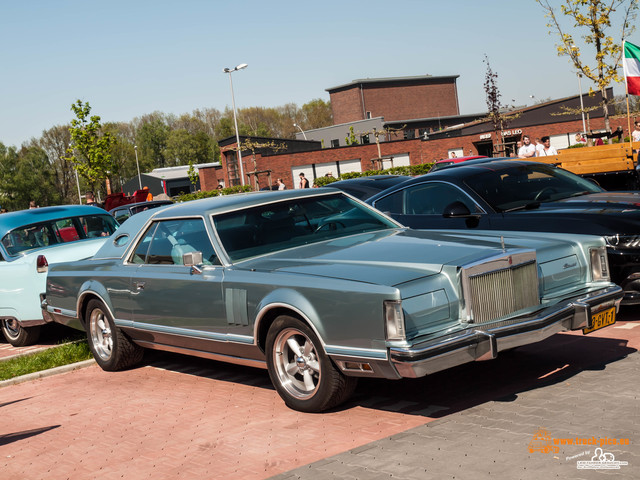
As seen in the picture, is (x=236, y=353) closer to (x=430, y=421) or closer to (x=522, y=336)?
(x=430, y=421)

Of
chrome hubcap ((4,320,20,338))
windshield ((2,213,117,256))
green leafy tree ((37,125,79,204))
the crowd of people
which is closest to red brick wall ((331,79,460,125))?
green leafy tree ((37,125,79,204))

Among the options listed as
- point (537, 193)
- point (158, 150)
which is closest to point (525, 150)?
point (537, 193)

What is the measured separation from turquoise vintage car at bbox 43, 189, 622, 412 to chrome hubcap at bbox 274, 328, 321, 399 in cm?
1

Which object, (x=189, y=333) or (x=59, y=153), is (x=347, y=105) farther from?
(x=189, y=333)

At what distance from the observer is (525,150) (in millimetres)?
19141

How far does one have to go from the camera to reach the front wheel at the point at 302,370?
5.25 meters

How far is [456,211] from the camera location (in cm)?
797

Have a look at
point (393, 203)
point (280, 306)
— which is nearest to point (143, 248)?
point (280, 306)

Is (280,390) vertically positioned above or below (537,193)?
below

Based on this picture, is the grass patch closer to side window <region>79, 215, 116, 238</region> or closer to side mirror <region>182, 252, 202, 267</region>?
side window <region>79, 215, 116, 238</region>

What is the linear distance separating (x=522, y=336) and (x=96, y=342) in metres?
4.81

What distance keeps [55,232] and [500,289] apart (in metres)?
7.23

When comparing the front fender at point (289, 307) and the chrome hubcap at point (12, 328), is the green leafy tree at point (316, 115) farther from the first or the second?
the front fender at point (289, 307)

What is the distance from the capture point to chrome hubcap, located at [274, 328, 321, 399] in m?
5.40
